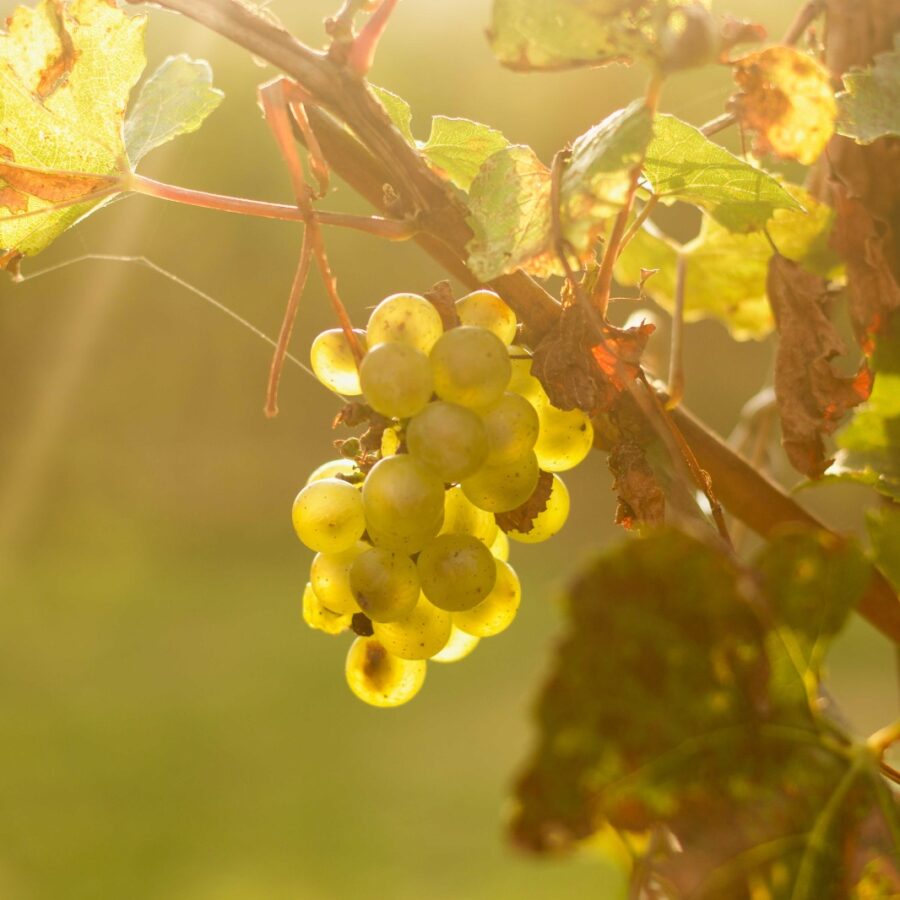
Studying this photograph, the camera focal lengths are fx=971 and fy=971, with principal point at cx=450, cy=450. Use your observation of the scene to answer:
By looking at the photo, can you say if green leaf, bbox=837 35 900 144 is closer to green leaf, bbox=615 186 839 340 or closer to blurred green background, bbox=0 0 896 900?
green leaf, bbox=615 186 839 340

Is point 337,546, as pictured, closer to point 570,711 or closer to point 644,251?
point 570,711

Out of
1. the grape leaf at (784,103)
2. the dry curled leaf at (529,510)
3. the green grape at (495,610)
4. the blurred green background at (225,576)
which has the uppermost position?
the grape leaf at (784,103)

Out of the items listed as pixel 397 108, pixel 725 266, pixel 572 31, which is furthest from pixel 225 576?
pixel 572 31

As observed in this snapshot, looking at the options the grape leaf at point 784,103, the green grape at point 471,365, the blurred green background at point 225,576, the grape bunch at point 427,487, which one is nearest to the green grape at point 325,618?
the grape bunch at point 427,487

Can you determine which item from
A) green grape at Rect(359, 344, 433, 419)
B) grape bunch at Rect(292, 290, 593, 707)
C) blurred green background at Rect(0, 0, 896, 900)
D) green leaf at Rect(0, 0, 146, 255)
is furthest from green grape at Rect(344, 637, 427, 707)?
blurred green background at Rect(0, 0, 896, 900)

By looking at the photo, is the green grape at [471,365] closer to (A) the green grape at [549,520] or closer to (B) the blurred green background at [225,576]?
(A) the green grape at [549,520]

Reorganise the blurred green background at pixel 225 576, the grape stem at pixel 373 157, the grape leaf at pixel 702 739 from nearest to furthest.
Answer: the grape leaf at pixel 702 739 → the grape stem at pixel 373 157 → the blurred green background at pixel 225 576
